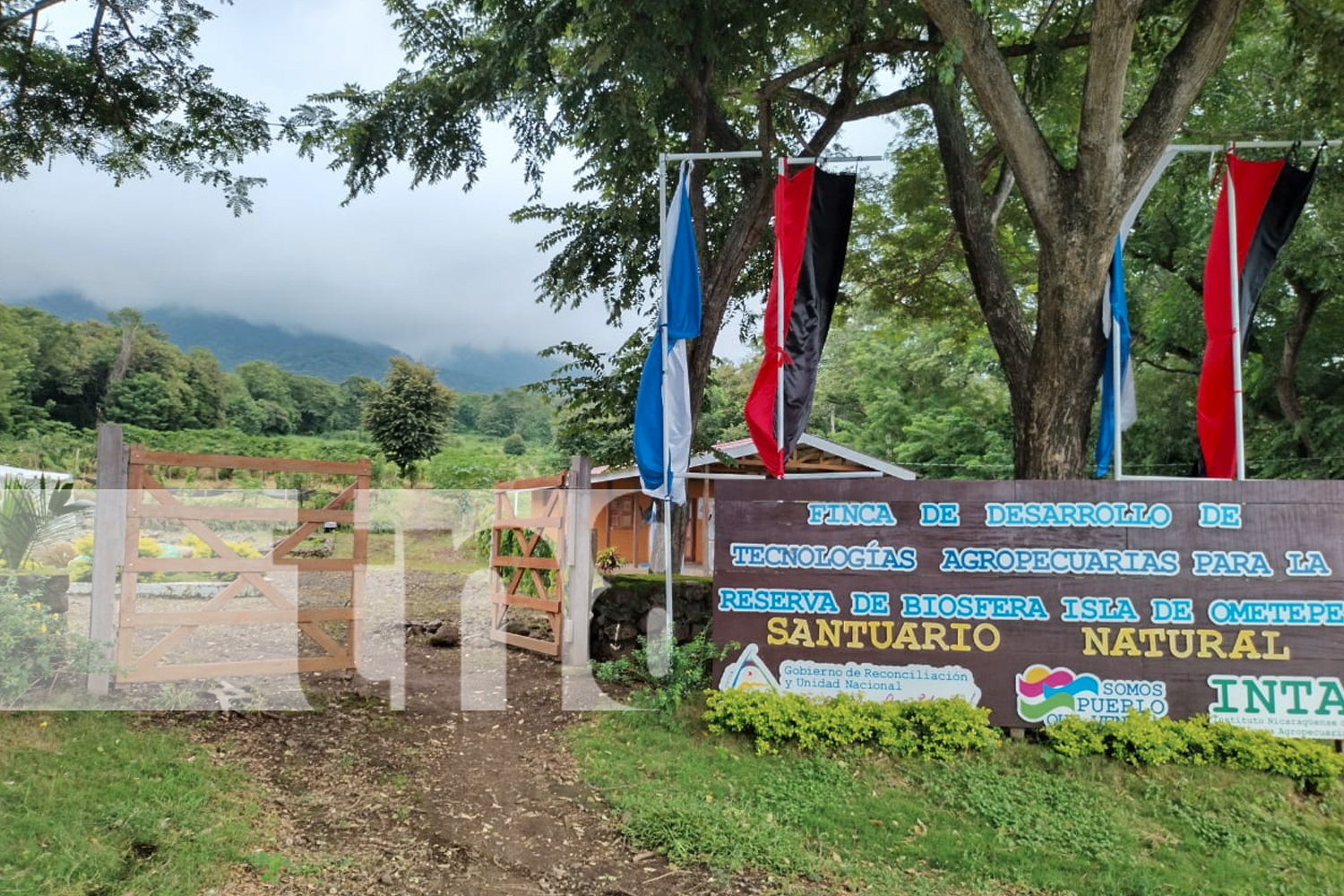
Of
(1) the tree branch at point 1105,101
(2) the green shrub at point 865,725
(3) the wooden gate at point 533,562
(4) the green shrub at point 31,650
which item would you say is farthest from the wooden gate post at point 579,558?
(1) the tree branch at point 1105,101

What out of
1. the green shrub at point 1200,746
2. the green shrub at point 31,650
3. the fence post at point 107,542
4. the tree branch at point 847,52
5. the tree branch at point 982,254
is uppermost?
the tree branch at point 847,52

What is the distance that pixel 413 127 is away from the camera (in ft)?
36.7

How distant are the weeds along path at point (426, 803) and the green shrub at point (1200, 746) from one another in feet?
9.40

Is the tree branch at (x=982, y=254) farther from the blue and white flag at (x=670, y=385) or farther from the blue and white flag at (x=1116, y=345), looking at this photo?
the blue and white flag at (x=670, y=385)

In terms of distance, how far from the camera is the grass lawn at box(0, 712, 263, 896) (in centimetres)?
406

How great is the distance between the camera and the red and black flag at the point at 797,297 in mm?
7215

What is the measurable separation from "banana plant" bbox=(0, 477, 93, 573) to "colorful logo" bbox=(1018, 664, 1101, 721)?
7603mm

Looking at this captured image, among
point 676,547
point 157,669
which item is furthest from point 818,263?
point 157,669

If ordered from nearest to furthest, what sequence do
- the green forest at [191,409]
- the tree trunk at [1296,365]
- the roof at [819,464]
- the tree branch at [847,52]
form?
the tree branch at [847,52] → the tree trunk at [1296,365] → the roof at [819,464] → the green forest at [191,409]

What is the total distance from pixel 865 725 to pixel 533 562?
4.43 m

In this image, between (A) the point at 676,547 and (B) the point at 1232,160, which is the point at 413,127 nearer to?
(A) the point at 676,547

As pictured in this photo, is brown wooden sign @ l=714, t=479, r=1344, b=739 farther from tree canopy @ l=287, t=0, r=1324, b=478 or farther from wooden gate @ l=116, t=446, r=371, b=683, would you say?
wooden gate @ l=116, t=446, r=371, b=683

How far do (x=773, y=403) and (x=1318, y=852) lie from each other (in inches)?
180

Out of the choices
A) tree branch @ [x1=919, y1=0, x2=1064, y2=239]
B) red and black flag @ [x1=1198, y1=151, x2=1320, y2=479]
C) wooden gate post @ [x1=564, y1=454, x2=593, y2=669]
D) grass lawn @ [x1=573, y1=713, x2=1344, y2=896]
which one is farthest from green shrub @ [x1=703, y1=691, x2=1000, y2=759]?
tree branch @ [x1=919, y1=0, x2=1064, y2=239]
